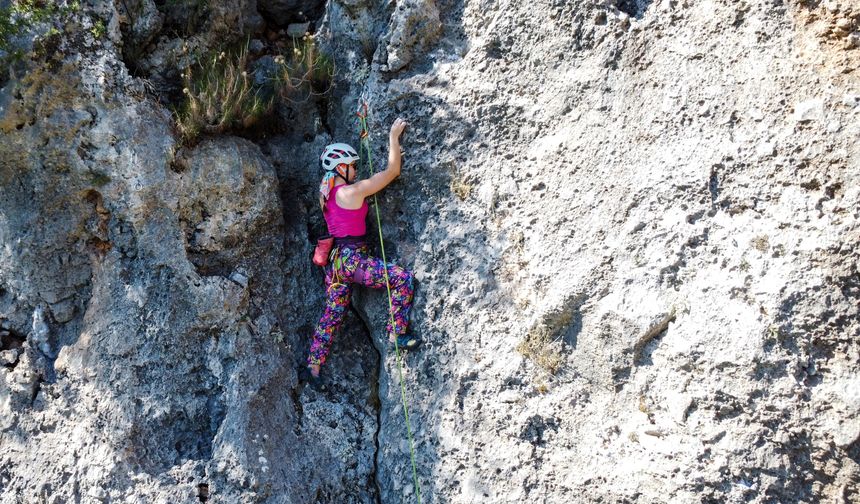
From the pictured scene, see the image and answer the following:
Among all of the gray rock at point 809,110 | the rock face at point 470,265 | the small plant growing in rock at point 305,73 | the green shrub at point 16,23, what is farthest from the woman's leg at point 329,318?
the gray rock at point 809,110

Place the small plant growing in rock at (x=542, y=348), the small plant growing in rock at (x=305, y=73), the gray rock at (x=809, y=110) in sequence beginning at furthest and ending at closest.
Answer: the small plant growing in rock at (x=305, y=73) → the small plant growing in rock at (x=542, y=348) → the gray rock at (x=809, y=110)

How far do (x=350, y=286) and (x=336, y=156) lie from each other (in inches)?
39.1

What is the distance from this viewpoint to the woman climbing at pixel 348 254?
4.94 m

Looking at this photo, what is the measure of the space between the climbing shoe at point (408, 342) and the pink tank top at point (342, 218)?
2.79ft

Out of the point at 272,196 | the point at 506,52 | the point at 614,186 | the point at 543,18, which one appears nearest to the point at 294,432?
the point at 272,196

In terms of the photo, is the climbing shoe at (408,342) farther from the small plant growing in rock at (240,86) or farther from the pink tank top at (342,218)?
the small plant growing in rock at (240,86)

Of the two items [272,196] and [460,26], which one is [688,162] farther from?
[272,196]

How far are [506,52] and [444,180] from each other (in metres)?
1.03

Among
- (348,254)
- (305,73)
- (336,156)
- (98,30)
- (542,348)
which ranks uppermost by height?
(98,30)

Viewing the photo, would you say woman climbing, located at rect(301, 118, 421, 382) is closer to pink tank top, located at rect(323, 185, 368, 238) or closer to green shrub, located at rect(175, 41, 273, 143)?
pink tank top, located at rect(323, 185, 368, 238)

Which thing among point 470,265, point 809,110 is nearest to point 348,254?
point 470,265

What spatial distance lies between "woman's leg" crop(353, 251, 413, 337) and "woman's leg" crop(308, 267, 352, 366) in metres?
0.19

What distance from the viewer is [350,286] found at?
512 cm

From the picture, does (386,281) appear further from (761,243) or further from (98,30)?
(98,30)
